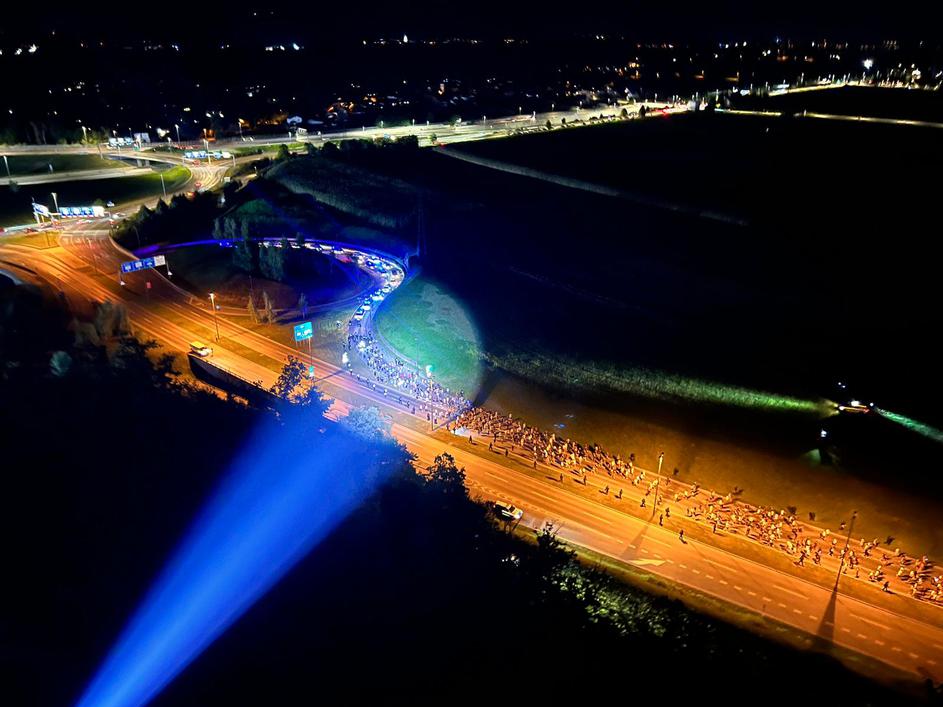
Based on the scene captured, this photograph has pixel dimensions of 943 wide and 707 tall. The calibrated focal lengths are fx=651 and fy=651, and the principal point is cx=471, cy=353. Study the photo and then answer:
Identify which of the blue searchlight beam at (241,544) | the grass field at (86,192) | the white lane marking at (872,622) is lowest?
the white lane marking at (872,622)

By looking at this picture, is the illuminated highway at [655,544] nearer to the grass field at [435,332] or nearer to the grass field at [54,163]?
the grass field at [435,332]

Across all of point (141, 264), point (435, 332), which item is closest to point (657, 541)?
point (435, 332)

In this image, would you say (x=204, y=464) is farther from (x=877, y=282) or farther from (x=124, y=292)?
(x=877, y=282)

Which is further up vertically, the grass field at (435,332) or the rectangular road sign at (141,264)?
the rectangular road sign at (141,264)

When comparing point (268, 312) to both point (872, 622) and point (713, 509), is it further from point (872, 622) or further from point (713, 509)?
point (872, 622)

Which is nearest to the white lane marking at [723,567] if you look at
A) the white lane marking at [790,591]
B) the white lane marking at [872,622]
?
the white lane marking at [790,591]

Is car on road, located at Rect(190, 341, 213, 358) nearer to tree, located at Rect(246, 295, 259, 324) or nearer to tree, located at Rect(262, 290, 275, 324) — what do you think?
tree, located at Rect(246, 295, 259, 324)

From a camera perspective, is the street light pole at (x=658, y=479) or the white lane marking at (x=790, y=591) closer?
the white lane marking at (x=790, y=591)
